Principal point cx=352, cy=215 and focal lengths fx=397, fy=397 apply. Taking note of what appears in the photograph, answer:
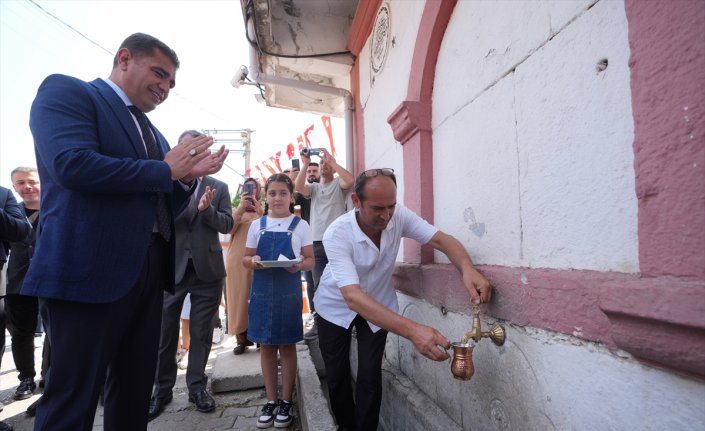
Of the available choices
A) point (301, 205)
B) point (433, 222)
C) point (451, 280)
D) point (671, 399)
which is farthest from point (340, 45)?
point (671, 399)

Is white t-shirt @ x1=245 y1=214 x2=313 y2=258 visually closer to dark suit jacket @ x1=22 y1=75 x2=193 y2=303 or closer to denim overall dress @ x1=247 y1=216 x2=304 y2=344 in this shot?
denim overall dress @ x1=247 y1=216 x2=304 y2=344

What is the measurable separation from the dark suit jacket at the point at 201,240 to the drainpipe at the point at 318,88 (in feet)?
7.47

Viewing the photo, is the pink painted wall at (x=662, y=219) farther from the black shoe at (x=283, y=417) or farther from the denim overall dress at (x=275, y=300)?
the black shoe at (x=283, y=417)

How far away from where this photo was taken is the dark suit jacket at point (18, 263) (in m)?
3.18

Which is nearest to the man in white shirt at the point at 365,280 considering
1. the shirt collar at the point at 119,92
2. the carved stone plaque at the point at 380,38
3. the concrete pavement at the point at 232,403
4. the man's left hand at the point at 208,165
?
the concrete pavement at the point at 232,403

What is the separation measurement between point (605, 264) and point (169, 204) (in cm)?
178

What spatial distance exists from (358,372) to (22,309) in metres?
2.91

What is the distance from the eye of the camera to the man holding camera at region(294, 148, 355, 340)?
3.98m

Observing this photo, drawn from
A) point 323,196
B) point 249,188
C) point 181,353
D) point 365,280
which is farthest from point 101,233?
point 181,353

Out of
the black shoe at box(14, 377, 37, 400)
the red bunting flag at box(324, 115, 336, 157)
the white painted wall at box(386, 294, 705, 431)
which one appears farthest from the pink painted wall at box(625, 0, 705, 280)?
the red bunting flag at box(324, 115, 336, 157)

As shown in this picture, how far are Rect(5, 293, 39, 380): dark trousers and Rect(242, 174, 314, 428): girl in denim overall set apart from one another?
6.66 feet

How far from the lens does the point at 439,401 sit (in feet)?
8.01

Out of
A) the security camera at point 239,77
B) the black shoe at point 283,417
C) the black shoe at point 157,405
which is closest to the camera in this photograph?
the black shoe at point 283,417

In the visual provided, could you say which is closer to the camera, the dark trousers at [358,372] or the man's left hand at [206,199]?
the dark trousers at [358,372]
